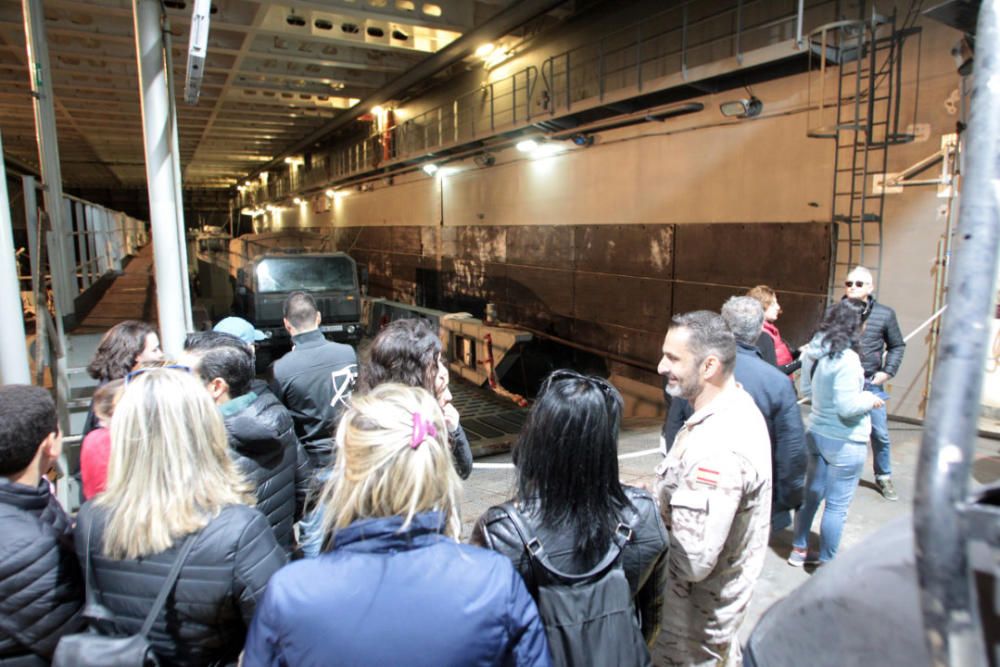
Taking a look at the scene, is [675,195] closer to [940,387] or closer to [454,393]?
[454,393]

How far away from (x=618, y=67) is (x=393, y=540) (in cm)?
1194

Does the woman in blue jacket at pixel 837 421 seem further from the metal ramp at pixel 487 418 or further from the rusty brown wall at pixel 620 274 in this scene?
the rusty brown wall at pixel 620 274

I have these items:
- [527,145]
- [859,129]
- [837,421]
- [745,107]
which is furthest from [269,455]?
[527,145]

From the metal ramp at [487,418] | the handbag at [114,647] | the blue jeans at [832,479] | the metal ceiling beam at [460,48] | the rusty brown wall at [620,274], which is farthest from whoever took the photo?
the metal ceiling beam at [460,48]

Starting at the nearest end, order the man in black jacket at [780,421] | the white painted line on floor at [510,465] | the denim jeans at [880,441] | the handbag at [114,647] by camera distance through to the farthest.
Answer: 1. the handbag at [114,647]
2. the man in black jacket at [780,421]
3. the denim jeans at [880,441]
4. the white painted line on floor at [510,465]

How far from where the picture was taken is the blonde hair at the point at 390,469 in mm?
1432

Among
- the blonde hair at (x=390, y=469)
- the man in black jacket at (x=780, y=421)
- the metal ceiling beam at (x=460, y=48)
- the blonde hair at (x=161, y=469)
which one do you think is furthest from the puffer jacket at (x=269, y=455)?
the metal ceiling beam at (x=460, y=48)

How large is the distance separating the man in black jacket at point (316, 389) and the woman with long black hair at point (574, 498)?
6.56 ft

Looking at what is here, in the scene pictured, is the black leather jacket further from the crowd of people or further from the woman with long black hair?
the woman with long black hair

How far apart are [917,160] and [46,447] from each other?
8.38 metres

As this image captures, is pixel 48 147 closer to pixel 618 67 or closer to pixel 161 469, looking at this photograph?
pixel 161 469

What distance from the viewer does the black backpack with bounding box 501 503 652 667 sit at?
1.56 metres

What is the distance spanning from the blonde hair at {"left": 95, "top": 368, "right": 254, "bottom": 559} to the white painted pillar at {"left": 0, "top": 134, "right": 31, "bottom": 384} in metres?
2.90

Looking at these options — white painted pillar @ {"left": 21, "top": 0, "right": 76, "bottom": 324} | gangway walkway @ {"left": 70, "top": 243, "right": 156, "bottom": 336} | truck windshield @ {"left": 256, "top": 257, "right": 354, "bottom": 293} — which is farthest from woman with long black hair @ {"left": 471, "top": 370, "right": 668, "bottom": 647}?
truck windshield @ {"left": 256, "top": 257, "right": 354, "bottom": 293}
